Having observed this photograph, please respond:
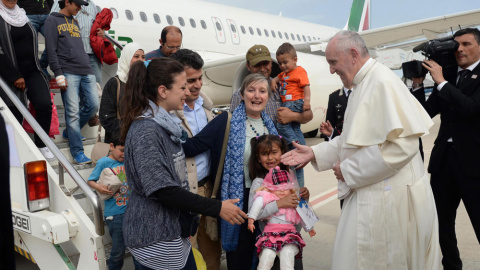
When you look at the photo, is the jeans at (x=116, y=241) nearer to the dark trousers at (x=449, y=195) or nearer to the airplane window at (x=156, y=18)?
the dark trousers at (x=449, y=195)

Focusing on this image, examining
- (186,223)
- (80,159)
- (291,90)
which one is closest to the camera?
(186,223)

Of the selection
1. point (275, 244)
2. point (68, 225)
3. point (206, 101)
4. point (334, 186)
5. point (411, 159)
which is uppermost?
point (206, 101)

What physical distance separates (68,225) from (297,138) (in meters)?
1.90

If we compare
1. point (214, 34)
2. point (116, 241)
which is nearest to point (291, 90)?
point (116, 241)

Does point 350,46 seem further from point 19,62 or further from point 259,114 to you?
point 19,62

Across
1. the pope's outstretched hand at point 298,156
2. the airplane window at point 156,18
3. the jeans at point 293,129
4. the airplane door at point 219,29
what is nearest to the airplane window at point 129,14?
the airplane window at point 156,18

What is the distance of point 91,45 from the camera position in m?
4.84

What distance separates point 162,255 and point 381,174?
1.10 metres

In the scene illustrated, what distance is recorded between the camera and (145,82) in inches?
80.0

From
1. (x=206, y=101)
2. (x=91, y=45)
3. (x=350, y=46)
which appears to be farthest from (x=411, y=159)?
(x=91, y=45)

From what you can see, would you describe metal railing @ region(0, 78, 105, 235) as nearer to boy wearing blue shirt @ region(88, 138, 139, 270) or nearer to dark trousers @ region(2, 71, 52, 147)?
boy wearing blue shirt @ region(88, 138, 139, 270)

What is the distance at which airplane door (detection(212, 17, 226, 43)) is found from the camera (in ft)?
37.3

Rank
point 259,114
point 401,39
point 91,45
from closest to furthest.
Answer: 1. point 259,114
2. point 91,45
3. point 401,39

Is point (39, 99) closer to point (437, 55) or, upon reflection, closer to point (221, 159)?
point (221, 159)
